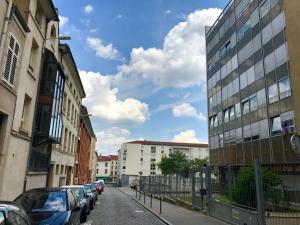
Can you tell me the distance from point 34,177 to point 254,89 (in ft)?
70.9

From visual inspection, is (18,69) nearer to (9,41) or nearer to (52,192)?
(9,41)

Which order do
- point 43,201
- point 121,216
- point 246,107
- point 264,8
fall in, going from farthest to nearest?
point 246,107 < point 264,8 < point 121,216 < point 43,201

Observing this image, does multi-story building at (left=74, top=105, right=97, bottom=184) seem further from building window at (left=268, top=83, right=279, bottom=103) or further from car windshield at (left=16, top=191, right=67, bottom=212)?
car windshield at (left=16, top=191, right=67, bottom=212)

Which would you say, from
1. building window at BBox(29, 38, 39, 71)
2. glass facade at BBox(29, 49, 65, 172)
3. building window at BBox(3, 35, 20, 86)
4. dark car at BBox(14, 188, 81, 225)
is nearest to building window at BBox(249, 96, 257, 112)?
glass facade at BBox(29, 49, 65, 172)

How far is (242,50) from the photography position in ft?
111

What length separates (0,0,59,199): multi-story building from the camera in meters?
13.3

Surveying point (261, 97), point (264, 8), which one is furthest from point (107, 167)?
point (264, 8)

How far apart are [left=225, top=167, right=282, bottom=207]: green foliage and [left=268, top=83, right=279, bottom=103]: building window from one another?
14759 mm

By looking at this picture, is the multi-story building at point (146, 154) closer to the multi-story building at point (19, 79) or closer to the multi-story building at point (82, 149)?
the multi-story building at point (82, 149)

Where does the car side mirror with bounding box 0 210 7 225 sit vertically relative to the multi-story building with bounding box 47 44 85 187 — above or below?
below

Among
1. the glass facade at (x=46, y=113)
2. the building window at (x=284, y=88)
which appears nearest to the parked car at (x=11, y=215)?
the glass facade at (x=46, y=113)

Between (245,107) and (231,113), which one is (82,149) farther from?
(245,107)

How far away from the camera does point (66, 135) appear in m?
31.2

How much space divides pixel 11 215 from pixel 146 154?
11632 cm
